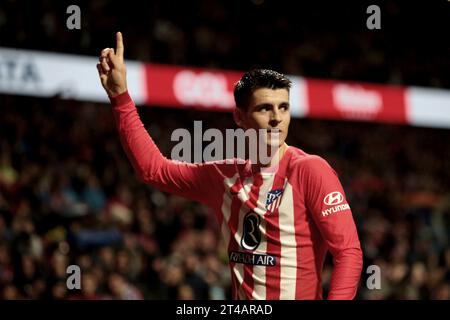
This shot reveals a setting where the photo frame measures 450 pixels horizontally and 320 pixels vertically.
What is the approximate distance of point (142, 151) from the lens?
3.18 metres

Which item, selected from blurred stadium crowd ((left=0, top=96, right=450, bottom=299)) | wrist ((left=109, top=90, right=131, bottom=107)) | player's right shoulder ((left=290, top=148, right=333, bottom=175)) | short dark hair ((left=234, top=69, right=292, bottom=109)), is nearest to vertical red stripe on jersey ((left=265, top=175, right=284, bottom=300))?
player's right shoulder ((left=290, top=148, right=333, bottom=175))

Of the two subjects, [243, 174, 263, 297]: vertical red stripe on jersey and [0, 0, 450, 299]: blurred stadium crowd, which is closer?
[243, 174, 263, 297]: vertical red stripe on jersey

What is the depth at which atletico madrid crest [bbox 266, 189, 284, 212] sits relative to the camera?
294 cm

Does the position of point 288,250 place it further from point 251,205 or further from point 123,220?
point 123,220

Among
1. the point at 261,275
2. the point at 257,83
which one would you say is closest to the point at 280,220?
the point at 261,275

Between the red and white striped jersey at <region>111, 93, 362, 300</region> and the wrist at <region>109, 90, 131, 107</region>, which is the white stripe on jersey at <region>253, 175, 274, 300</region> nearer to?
the red and white striped jersey at <region>111, 93, 362, 300</region>

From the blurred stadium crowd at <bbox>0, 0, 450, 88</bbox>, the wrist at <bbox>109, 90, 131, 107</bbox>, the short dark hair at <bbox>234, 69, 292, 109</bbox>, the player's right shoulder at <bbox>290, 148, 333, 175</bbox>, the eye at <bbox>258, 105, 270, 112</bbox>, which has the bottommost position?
the player's right shoulder at <bbox>290, 148, 333, 175</bbox>

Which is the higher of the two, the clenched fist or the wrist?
the clenched fist

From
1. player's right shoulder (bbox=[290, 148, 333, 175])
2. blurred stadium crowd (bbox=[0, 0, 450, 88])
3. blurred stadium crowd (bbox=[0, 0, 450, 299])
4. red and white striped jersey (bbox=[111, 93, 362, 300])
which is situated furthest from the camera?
blurred stadium crowd (bbox=[0, 0, 450, 88])

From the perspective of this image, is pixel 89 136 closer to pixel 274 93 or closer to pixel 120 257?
pixel 120 257

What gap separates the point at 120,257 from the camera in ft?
26.7

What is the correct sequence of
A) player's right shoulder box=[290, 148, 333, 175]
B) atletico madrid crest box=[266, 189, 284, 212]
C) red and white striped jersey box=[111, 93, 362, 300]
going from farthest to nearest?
atletico madrid crest box=[266, 189, 284, 212]
player's right shoulder box=[290, 148, 333, 175]
red and white striped jersey box=[111, 93, 362, 300]
